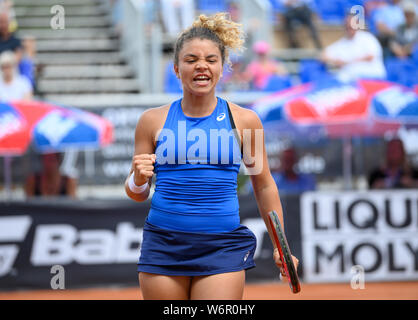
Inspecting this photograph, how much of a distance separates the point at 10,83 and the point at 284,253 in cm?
793

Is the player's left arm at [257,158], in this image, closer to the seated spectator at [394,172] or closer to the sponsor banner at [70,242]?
the sponsor banner at [70,242]

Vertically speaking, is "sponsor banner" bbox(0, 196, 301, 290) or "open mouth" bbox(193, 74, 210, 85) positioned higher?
"open mouth" bbox(193, 74, 210, 85)

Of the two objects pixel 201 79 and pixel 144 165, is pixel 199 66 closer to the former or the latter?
pixel 201 79

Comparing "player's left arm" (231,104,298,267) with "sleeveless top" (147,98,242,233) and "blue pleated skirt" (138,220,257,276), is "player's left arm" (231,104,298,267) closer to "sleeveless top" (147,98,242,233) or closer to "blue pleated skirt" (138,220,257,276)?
"sleeveless top" (147,98,242,233)

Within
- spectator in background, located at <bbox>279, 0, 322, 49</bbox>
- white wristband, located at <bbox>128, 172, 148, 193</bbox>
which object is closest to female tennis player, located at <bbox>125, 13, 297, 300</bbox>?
white wristband, located at <bbox>128, 172, 148, 193</bbox>

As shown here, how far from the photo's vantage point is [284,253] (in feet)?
10.4

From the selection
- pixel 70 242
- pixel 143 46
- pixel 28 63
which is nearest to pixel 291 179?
pixel 70 242

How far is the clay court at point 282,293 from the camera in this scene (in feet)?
25.0

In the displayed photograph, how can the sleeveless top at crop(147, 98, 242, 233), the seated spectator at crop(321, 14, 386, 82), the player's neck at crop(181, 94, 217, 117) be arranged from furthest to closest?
the seated spectator at crop(321, 14, 386, 82), the player's neck at crop(181, 94, 217, 117), the sleeveless top at crop(147, 98, 242, 233)

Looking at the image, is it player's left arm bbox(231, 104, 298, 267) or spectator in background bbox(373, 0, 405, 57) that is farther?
spectator in background bbox(373, 0, 405, 57)

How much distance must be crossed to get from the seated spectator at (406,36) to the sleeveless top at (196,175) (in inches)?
354

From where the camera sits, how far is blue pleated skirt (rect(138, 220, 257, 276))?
314 cm

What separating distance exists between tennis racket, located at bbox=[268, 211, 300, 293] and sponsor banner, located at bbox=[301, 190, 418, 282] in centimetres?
513

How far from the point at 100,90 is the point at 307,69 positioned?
3.78m
